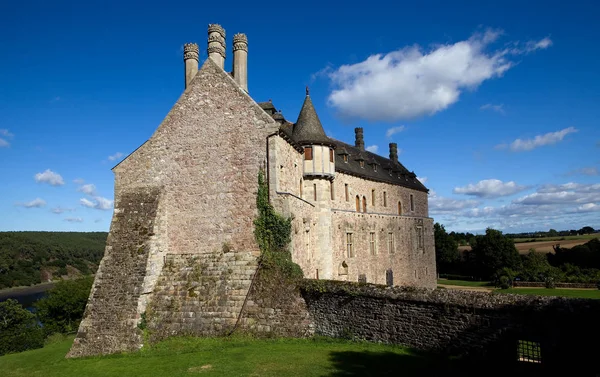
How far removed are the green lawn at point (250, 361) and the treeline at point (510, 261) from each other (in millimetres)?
39994

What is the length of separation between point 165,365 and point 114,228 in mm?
6920

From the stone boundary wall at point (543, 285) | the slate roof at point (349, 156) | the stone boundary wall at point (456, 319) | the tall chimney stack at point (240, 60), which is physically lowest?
the stone boundary wall at point (543, 285)

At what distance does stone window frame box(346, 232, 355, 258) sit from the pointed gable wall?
13114 millimetres

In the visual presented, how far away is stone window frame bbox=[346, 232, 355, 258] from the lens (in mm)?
27562

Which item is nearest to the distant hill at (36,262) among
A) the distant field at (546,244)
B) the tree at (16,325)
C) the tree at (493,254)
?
the tree at (16,325)

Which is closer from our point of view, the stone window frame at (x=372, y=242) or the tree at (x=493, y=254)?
the stone window frame at (x=372, y=242)

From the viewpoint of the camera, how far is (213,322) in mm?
14586

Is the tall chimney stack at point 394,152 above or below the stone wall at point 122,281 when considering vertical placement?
above

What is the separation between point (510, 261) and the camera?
197 feet

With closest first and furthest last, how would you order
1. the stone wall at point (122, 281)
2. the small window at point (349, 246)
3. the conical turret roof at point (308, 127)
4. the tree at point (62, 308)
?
the stone wall at point (122, 281) → the conical turret roof at point (308, 127) → the small window at point (349, 246) → the tree at point (62, 308)

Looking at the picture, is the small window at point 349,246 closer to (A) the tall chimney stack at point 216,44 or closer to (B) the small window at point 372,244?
(B) the small window at point 372,244

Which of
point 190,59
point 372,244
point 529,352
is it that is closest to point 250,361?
point 529,352

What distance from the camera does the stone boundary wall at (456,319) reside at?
9141 mm

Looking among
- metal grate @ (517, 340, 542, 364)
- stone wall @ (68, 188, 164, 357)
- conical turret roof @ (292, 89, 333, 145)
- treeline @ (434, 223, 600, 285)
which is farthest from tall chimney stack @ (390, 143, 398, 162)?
metal grate @ (517, 340, 542, 364)
